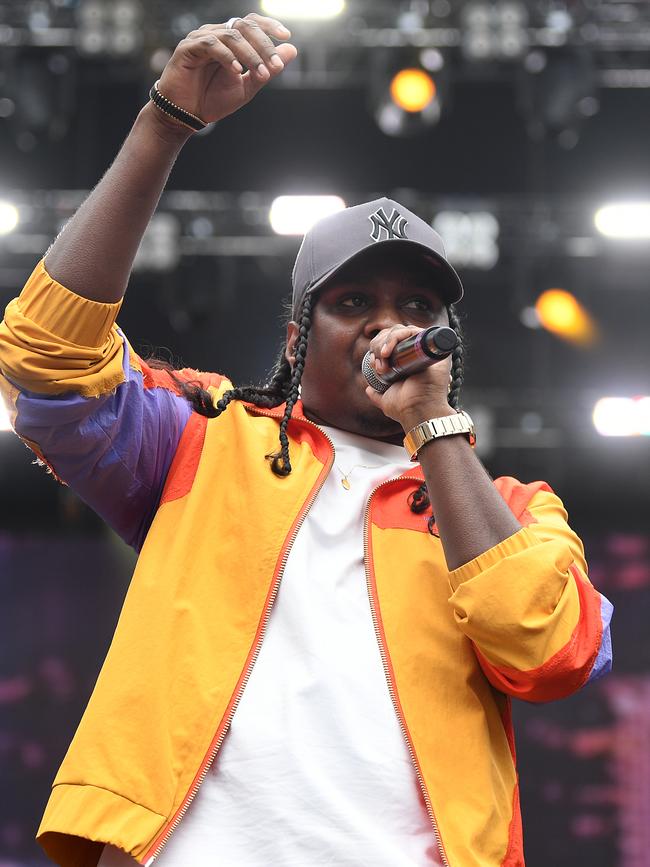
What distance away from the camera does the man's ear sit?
1.88 m

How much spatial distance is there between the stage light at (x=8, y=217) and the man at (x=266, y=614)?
5.08m

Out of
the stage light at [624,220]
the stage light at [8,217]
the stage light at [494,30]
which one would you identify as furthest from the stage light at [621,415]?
the stage light at [8,217]

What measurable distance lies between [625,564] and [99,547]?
9.18 feet

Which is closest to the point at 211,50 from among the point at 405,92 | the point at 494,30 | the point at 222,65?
the point at 222,65

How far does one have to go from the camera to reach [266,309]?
7.46 m

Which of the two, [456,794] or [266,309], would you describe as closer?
[456,794]

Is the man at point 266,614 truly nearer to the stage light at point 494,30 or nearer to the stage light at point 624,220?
the stage light at point 494,30

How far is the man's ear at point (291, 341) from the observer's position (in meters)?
1.88

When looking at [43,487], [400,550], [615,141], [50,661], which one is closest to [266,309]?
[43,487]

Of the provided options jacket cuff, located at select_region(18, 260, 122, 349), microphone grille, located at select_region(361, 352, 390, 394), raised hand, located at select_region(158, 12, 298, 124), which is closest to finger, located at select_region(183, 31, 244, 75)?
raised hand, located at select_region(158, 12, 298, 124)

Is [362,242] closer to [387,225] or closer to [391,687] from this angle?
[387,225]

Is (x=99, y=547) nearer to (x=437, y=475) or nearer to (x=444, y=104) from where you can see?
(x=444, y=104)

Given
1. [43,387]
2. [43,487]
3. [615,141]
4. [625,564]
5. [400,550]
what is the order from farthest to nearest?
[615,141] < [43,487] < [625,564] < [400,550] < [43,387]

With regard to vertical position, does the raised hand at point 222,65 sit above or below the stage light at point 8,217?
below
